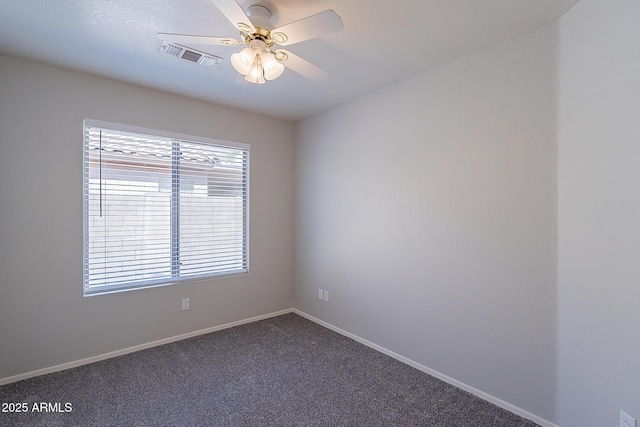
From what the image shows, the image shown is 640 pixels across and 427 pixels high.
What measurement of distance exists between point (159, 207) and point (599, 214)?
350 centimetres

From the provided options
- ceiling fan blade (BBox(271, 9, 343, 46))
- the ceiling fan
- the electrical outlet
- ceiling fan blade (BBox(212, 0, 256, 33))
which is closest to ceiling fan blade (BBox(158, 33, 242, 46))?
the ceiling fan

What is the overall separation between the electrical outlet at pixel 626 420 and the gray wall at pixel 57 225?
3.41 metres

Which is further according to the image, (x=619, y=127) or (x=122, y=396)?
(x=122, y=396)

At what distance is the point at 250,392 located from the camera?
2.27 metres

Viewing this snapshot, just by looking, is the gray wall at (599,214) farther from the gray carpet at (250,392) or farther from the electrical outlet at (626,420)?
the gray carpet at (250,392)

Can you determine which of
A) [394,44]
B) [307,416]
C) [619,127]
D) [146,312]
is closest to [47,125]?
[146,312]

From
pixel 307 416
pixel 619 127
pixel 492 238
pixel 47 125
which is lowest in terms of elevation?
pixel 307 416

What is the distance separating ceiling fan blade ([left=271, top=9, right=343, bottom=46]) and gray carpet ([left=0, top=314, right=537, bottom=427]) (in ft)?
7.63

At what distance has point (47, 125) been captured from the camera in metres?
2.51

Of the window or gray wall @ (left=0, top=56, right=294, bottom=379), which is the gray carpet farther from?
the window

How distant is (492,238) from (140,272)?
126 inches

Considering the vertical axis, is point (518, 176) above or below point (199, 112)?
below

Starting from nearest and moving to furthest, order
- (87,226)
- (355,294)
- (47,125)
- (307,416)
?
(307,416), (47,125), (87,226), (355,294)

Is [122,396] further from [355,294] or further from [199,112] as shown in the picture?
[199,112]
